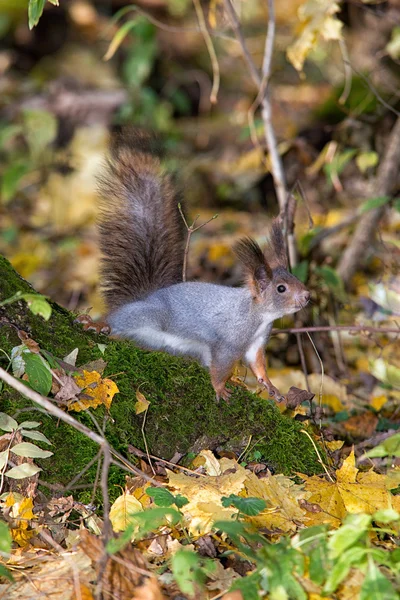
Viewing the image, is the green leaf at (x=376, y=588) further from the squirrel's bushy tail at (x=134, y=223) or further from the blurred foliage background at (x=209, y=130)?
the blurred foliage background at (x=209, y=130)

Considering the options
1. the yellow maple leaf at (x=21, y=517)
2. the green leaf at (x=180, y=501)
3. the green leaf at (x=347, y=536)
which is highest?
the green leaf at (x=347, y=536)

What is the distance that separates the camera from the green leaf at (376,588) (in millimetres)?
1438

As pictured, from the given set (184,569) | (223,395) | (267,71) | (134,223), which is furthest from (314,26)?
(184,569)

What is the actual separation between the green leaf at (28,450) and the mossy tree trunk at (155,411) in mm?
116

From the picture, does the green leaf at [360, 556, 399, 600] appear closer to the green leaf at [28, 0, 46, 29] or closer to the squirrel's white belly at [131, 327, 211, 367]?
the squirrel's white belly at [131, 327, 211, 367]

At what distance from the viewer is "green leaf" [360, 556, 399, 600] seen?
1438mm

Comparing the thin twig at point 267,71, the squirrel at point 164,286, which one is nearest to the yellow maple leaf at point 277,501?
the squirrel at point 164,286

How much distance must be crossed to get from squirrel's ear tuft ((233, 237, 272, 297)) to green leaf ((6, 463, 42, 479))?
1.14 m

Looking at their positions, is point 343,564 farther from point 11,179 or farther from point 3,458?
point 11,179

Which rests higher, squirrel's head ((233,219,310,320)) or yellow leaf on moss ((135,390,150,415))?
squirrel's head ((233,219,310,320))

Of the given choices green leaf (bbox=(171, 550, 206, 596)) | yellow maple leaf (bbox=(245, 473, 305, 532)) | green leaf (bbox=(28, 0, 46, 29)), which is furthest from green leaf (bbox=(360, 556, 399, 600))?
green leaf (bbox=(28, 0, 46, 29))

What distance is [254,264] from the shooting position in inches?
107

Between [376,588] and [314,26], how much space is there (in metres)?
2.88

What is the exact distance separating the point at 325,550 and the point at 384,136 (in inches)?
157
